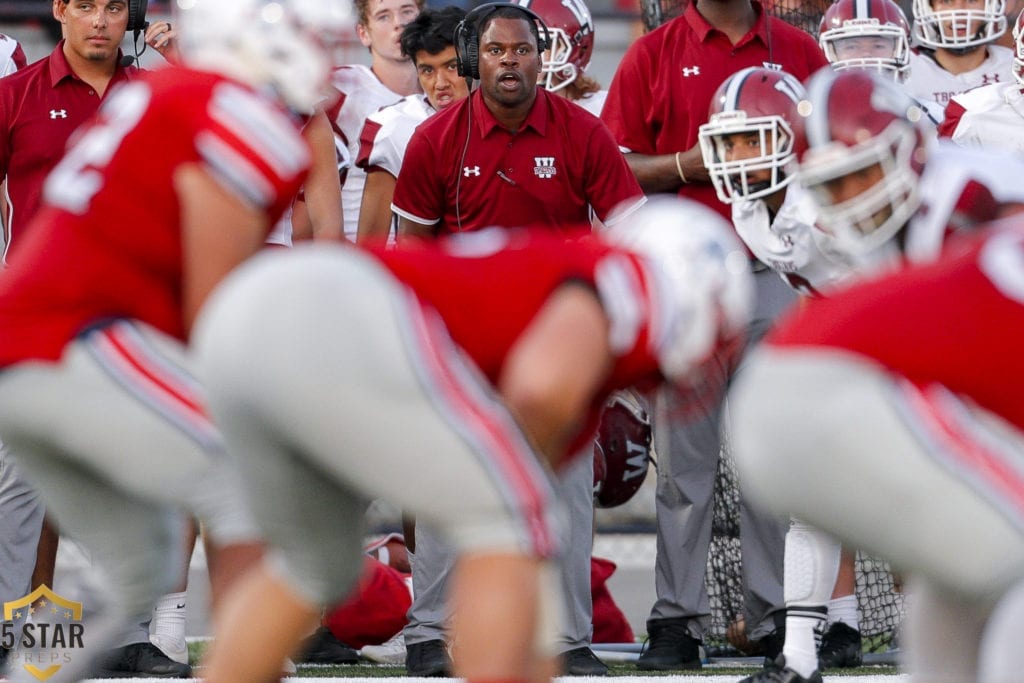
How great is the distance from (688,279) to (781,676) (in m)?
2.04

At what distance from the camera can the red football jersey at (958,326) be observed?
8.29 ft

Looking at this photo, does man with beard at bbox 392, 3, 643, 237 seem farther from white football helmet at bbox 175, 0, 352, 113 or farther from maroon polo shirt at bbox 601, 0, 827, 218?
white football helmet at bbox 175, 0, 352, 113

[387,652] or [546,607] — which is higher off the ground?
[546,607]

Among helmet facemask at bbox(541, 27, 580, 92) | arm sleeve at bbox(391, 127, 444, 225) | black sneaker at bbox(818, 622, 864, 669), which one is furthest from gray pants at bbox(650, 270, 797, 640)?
helmet facemask at bbox(541, 27, 580, 92)

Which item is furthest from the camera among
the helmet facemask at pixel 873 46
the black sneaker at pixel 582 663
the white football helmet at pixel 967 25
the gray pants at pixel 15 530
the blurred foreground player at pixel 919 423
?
the white football helmet at pixel 967 25

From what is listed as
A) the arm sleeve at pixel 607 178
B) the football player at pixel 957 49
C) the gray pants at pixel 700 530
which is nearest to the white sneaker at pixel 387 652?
the gray pants at pixel 700 530

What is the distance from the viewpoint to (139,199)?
10.7ft

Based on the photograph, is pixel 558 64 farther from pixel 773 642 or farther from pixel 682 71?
pixel 773 642

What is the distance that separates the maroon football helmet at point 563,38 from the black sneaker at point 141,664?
234cm

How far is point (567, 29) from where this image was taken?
6180mm

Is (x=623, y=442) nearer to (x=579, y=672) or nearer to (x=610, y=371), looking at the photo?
(x=579, y=672)

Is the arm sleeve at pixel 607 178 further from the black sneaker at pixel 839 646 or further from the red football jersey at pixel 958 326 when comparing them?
the red football jersey at pixel 958 326

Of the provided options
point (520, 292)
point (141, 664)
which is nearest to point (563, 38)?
point (141, 664)

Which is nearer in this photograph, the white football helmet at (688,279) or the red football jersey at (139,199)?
the white football helmet at (688,279)
